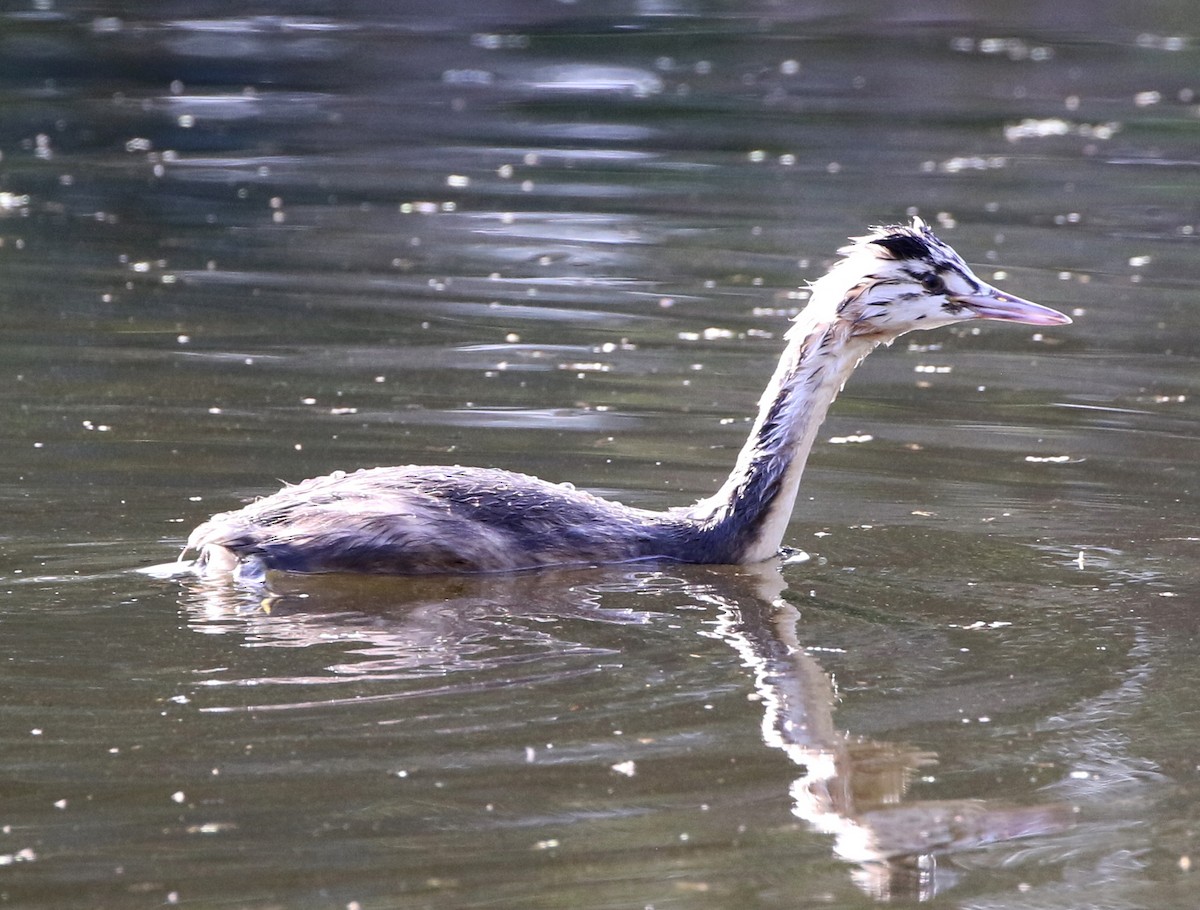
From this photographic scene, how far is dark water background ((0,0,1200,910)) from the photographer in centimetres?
560

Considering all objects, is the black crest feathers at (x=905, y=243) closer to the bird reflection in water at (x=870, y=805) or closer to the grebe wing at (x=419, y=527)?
the grebe wing at (x=419, y=527)

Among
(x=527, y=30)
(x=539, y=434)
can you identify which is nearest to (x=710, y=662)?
(x=539, y=434)

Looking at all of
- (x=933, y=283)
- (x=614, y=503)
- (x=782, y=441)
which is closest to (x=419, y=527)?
(x=614, y=503)

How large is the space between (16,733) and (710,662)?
93.2 inches

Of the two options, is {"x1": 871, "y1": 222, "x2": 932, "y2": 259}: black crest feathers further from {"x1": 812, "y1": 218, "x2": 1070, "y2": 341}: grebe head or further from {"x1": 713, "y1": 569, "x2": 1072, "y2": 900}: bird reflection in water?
{"x1": 713, "y1": 569, "x2": 1072, "y2": 900}: bird reflection in water

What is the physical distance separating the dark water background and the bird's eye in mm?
1056

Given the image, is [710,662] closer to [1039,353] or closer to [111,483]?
[111,483]

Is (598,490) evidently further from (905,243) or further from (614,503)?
(905,243)

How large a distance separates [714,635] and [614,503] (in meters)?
1.37

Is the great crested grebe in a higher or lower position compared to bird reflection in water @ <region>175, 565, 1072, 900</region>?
higher

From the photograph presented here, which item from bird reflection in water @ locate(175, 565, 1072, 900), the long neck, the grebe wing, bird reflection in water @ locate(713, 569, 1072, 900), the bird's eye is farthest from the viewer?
the bird's eye


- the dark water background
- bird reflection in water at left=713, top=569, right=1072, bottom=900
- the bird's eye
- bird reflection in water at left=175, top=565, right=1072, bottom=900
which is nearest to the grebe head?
the bird's eye

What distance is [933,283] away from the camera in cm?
866

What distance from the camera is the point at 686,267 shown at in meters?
15.0
